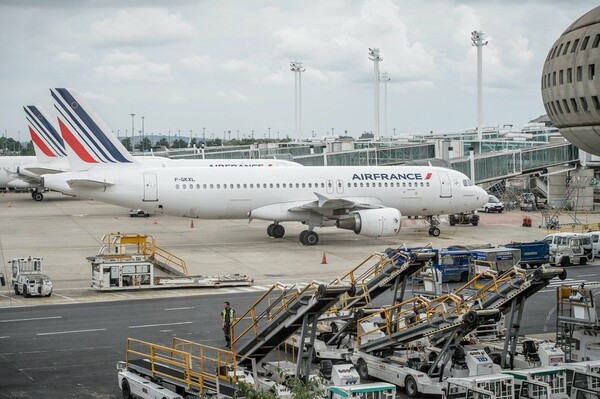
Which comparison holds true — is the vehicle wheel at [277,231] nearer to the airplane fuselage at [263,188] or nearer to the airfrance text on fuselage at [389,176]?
the airplane fuselage at [263,188]

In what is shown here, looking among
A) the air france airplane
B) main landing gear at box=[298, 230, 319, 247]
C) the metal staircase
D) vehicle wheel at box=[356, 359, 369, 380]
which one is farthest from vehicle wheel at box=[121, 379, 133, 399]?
main landing gear at box=[298, 230, 319, 247]

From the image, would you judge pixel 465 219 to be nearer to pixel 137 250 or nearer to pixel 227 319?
pixel 137 250

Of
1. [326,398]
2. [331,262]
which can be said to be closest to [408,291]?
[331,262]

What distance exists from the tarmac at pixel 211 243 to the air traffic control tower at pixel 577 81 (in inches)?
570

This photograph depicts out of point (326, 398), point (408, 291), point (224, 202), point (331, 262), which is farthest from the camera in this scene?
point (224, 202)

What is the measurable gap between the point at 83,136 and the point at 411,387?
1383 inches

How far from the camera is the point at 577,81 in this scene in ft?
99.6

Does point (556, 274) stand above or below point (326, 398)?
above

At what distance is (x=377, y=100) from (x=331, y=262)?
109012 millimetres

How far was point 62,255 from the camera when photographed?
167 ft

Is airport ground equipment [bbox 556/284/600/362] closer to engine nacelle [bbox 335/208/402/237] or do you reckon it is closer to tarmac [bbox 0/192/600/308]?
tarmac [bbox 0/192/600/308]

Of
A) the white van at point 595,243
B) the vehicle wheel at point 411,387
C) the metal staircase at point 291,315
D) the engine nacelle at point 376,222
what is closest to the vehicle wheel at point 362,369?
the vehicle wheel at point 411,387

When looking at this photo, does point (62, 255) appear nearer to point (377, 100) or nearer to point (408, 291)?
point (408, 291)

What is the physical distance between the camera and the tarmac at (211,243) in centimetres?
4250
